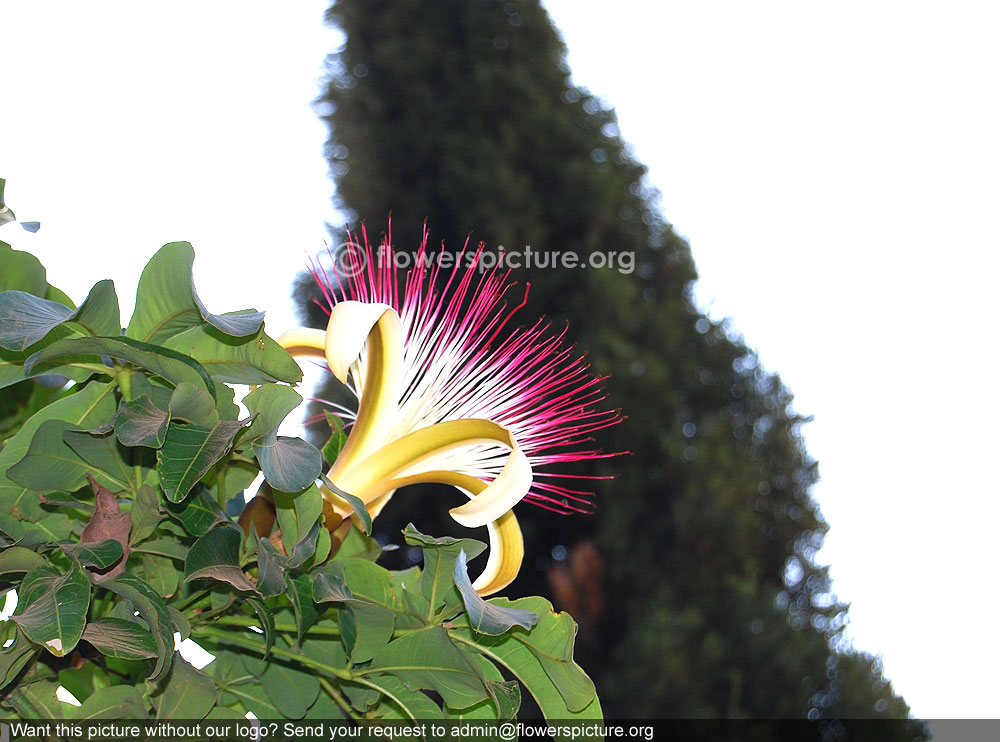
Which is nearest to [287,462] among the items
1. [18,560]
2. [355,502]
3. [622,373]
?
[355,502]

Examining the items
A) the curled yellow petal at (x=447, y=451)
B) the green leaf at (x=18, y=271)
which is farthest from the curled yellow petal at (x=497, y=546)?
the green leaf at (x=18, y=271)

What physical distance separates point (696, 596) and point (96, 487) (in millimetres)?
2776

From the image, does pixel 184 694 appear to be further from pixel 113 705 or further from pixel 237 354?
pixel 237 354

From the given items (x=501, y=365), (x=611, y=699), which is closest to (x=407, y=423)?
(x=501, y=365)

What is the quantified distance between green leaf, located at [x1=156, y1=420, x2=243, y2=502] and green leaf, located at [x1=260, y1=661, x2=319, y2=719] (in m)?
0.17

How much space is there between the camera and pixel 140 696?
0.49m

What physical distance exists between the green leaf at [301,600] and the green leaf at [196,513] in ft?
0.15

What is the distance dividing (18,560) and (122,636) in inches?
2.4

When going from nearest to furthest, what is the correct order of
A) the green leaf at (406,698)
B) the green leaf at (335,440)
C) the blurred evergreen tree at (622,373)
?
the green leaf at (406,698) → the green leaf at (335,440) → the blurred evergreen tree at (622,373)

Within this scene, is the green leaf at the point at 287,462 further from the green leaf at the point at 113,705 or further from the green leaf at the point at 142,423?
the green leaf at the point at 113,705

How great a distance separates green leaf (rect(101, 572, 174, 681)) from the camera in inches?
16.1

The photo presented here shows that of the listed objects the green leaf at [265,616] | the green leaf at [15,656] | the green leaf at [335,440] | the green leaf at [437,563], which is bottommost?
the green leaf at [15,656]

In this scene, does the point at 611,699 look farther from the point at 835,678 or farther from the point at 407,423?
the point at 407,423

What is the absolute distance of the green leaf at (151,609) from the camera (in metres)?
0.41
